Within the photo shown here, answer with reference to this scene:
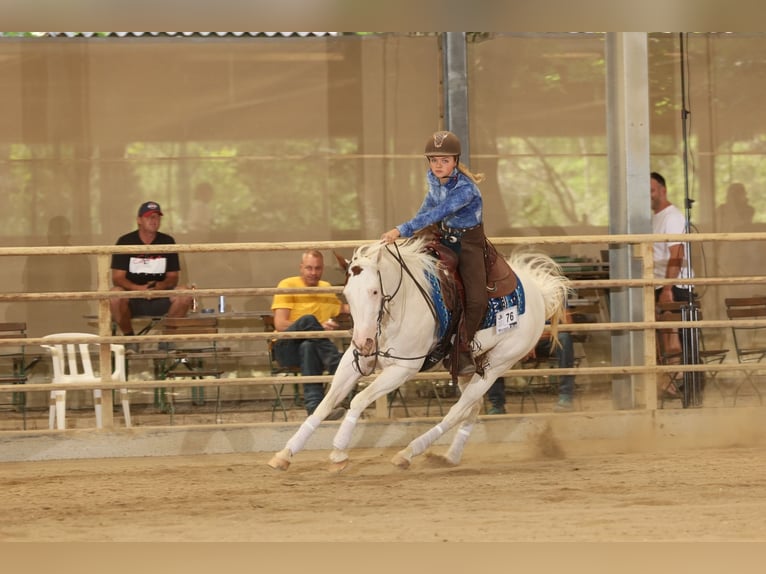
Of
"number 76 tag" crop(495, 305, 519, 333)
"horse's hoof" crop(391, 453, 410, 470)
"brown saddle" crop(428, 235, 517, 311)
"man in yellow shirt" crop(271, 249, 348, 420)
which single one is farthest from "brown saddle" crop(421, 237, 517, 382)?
"man in yellow shirt" crop(271, 249, 348, 420)

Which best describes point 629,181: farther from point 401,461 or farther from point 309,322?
point 401,461

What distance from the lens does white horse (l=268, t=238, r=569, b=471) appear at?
18.9 feet

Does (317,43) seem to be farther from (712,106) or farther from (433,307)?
(433,307)

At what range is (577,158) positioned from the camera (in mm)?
11469

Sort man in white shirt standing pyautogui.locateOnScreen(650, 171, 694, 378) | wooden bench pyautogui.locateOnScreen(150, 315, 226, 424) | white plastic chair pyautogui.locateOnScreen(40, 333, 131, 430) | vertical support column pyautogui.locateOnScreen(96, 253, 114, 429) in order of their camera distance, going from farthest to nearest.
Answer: man in white shirt standing pyautogui.locateOnScreen(650, 171, 694, 378) < wooden bench pyautogui.locateOnScreen(150, 315, 226, 424) < white plastic chair pyautogui.locateOnScreen(40, 333, 131, 430) < vertical support column pyautogui.locateOnScreen(96, 253, 114, 429)

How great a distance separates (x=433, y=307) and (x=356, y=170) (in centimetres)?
532

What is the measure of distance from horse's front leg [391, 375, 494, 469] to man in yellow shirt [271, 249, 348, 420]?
1.27 m

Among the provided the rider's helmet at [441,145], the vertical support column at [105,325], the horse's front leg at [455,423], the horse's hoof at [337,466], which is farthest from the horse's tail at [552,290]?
the vertical support column at [105,325]

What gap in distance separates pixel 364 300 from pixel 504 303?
1.19 m

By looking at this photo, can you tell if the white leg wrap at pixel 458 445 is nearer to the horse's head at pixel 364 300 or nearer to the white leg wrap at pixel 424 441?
the white leg wrap at pixel 424 441

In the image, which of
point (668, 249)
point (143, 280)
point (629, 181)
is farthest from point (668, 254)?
point (143, 280)

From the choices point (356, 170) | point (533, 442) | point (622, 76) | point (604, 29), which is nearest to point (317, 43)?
point (356, 170)

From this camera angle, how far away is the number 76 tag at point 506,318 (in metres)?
6.50

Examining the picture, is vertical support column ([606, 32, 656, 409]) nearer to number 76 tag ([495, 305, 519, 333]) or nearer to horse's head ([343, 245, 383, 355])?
number 76 tag ([495, 305, 519, 333])
